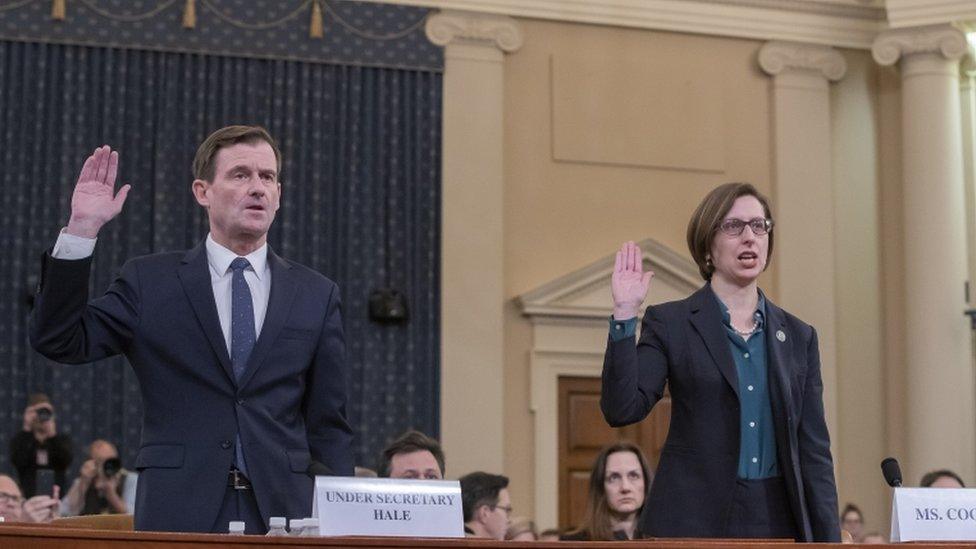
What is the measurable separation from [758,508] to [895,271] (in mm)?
8717

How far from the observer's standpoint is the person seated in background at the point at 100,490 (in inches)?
342

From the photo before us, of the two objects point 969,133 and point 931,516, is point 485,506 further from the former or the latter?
point 969,133

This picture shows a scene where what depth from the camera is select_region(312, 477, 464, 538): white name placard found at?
271cm

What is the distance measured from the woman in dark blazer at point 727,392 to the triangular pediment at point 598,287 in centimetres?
732

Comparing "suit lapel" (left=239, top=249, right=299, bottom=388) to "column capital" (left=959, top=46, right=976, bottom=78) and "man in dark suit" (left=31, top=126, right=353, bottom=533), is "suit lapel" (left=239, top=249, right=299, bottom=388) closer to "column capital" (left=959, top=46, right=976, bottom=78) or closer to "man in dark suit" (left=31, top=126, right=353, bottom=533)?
"man in dark suit" (left=31, top=126, right=353, bottom=533)

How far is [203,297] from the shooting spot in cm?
340

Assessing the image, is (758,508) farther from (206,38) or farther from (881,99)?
(881,99)

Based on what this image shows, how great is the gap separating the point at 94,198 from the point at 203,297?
334 millimetres

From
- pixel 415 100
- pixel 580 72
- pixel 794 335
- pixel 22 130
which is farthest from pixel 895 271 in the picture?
pixel 794 335

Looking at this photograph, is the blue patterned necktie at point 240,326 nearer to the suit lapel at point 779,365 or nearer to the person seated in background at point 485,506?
the suit lapel at point 779,365

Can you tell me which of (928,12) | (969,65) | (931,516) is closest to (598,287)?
(928,12)

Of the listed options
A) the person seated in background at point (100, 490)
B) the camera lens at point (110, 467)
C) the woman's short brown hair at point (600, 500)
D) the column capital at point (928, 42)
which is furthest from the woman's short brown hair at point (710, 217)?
the column capital at point (928, 42)

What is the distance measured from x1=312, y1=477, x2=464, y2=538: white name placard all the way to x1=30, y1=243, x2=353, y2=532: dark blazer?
0.56 m

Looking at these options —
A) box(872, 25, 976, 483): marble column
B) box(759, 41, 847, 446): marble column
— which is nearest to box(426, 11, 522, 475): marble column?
box(759, 41, 847, 446): marble column
